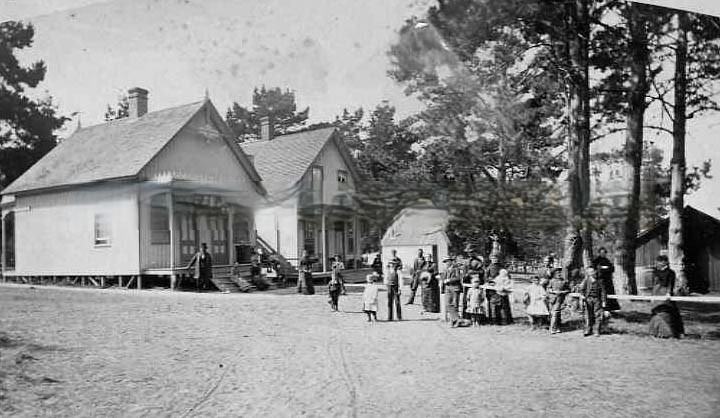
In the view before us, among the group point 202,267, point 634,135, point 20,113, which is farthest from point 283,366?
point 634,135

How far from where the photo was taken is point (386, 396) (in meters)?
1.92

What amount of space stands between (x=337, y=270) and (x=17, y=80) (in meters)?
1.62

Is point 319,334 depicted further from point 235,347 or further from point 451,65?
point 451,65

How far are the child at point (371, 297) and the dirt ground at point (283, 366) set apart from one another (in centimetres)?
3

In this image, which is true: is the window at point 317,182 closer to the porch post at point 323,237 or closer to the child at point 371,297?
the porch post at point 323,237

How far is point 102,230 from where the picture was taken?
6.41ft

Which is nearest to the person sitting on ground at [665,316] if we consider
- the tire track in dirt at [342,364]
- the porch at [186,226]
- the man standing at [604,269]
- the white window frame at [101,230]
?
the man standing at [604,269]

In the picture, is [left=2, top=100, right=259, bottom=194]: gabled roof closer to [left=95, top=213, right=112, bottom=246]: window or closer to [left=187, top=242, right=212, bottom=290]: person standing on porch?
[left=95, top=213, right=112, bottom=246]: window

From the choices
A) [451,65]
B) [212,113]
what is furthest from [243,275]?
[451,65]

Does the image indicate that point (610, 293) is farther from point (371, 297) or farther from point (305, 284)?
point (305, 284)

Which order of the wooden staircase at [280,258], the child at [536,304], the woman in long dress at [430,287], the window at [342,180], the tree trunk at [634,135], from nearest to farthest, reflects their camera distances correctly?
1. the window at [342,180]
2. the wooden staircase at [280,258]
3. the woman in long dress at [430,287]
4. the child at [536,304]
5. the tree trunk at [634,135]

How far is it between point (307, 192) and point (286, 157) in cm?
13

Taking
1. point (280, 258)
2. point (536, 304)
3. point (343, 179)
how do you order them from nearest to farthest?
point (343, 179), point (280, 258), point (536, 304)

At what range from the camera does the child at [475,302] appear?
198 cm
